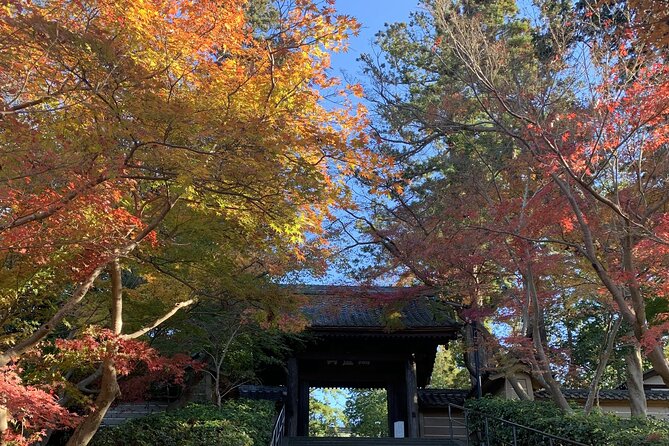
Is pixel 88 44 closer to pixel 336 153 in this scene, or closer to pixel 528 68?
pixel 336 153

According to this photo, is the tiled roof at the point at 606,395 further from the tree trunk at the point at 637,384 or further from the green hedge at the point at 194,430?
the green hedge at the point at 194,430

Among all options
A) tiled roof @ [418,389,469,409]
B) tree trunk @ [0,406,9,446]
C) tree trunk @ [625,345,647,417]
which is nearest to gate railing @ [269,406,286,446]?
tree trunk @ [0,406,9,446]

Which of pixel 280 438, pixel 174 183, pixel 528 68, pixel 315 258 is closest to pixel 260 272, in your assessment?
pixel 315 258

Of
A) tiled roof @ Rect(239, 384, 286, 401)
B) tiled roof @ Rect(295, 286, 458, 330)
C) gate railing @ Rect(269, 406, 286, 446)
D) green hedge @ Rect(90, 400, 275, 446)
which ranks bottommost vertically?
gate railing @ Rect(269, 406, 286, 446)

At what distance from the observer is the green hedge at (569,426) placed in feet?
19.8

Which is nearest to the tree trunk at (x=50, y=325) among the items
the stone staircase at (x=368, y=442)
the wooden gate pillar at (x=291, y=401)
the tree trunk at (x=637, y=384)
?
the stone staircase at (x=368, y=442)

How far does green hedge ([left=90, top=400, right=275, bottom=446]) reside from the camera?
317 inches

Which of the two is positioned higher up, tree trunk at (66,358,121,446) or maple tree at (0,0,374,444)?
maple tree at (0,0,374,444)

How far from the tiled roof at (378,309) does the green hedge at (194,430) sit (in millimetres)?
3393

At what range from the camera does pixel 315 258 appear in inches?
424

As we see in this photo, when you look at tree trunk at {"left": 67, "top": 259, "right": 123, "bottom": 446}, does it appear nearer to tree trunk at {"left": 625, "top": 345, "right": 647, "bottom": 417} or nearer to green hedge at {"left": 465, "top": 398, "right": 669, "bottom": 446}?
green hedge at {"left": 465, "top": 398, "right": 669, "bottom": 446}

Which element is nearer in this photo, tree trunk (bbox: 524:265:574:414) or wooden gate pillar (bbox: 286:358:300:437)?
tree trunk (bbox: 524:265:574:414)

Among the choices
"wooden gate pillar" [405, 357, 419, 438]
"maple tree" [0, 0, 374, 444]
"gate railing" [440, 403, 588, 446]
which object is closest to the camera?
"maple tree" [0, 0, 374, 444]

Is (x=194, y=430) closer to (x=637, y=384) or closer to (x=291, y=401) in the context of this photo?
(x=291, y=401)
